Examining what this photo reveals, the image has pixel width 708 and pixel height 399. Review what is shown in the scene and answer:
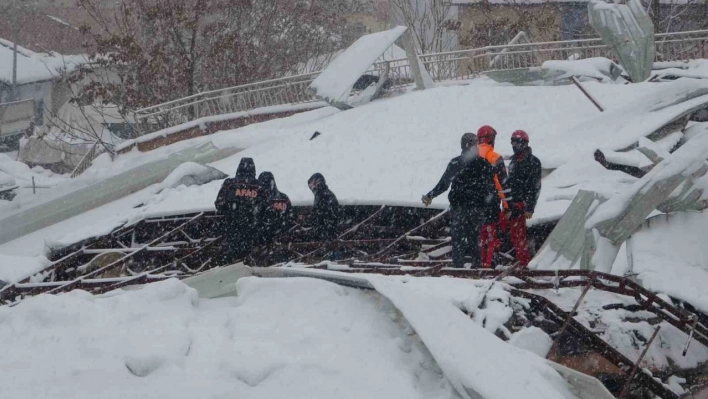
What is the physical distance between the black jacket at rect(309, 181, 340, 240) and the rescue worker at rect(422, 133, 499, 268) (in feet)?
5.67

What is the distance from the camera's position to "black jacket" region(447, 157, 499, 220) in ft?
24.3

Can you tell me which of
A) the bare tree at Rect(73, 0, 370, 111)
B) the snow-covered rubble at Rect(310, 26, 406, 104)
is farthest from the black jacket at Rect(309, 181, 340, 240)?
the bare tree at Rect(73, 0, 370, 111)

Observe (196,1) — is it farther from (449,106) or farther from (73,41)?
(73,41)

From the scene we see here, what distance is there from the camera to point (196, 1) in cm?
2348

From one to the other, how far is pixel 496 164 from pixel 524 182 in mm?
321

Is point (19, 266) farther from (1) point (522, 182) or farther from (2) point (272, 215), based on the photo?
(1) point (522, 182)

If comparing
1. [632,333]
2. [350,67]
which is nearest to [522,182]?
[632,333]

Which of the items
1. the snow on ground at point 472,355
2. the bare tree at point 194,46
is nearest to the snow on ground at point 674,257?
the snow on ground at point 472,355

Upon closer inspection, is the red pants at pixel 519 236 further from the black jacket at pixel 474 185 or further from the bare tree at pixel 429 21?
the bare tree at pixel 429 21

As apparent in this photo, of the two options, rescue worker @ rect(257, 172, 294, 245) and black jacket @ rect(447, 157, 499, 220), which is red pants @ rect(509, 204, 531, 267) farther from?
rescue worker @ rect(257, 172, 294, 245)

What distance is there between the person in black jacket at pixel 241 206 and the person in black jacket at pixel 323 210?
61cm

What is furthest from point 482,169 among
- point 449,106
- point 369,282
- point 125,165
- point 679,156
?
point 125,165

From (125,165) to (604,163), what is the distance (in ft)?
33.1

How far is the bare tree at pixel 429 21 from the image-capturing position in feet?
87.0
